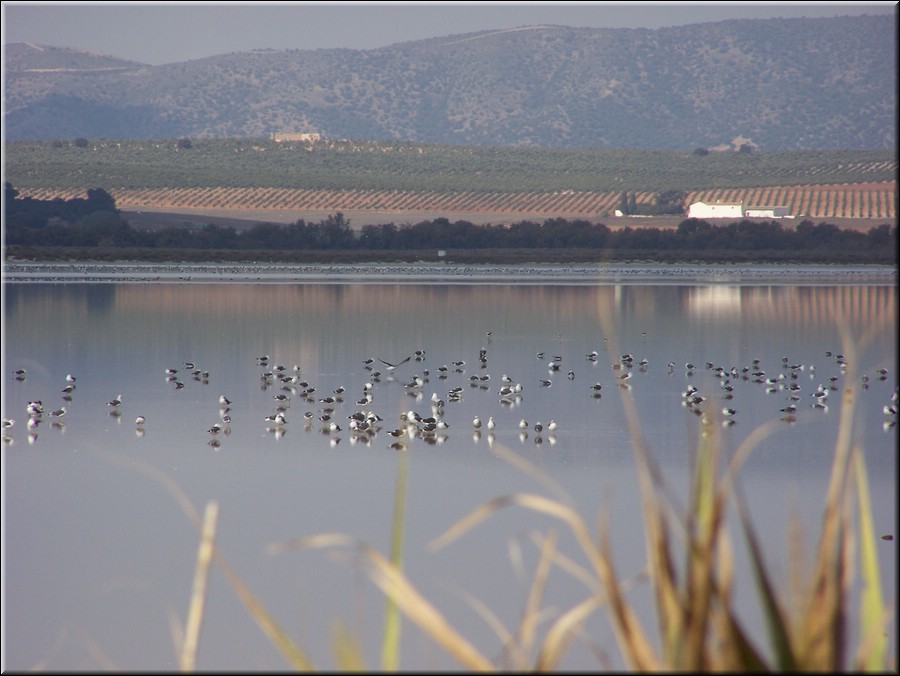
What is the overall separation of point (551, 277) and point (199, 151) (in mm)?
62911

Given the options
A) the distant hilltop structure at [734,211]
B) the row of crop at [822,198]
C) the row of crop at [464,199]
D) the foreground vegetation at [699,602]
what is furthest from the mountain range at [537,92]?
the foreground vegetation at [699,602]

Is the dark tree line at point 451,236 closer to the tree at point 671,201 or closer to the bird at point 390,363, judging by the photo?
the tree at point 671,201

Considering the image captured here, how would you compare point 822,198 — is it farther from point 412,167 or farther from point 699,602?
point 699,602

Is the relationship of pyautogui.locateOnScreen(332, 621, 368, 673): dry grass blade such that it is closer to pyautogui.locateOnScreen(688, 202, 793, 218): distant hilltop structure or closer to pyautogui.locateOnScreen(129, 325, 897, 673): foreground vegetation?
pyautogui.locateOnScreen(129, 325, 897, 673): foreground vegetation

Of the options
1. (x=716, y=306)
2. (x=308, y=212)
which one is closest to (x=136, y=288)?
(x=716, y=306)

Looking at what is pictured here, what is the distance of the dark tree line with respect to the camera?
60281 millimetres

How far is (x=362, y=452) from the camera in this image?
37.0 feet

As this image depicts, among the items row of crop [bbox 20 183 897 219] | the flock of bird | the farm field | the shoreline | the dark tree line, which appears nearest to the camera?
the flock of bird

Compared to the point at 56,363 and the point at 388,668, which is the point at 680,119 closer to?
the point at 56,363

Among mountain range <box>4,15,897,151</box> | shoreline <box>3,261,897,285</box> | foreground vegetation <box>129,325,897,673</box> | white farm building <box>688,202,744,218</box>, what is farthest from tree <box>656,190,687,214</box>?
foreground vegetation <box>129,325,897,673</box>

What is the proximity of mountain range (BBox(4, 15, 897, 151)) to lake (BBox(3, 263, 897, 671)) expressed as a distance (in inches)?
4940

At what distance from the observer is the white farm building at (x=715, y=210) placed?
76938 mm

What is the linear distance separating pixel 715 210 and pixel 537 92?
96.2 metres

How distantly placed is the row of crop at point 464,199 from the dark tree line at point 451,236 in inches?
507
